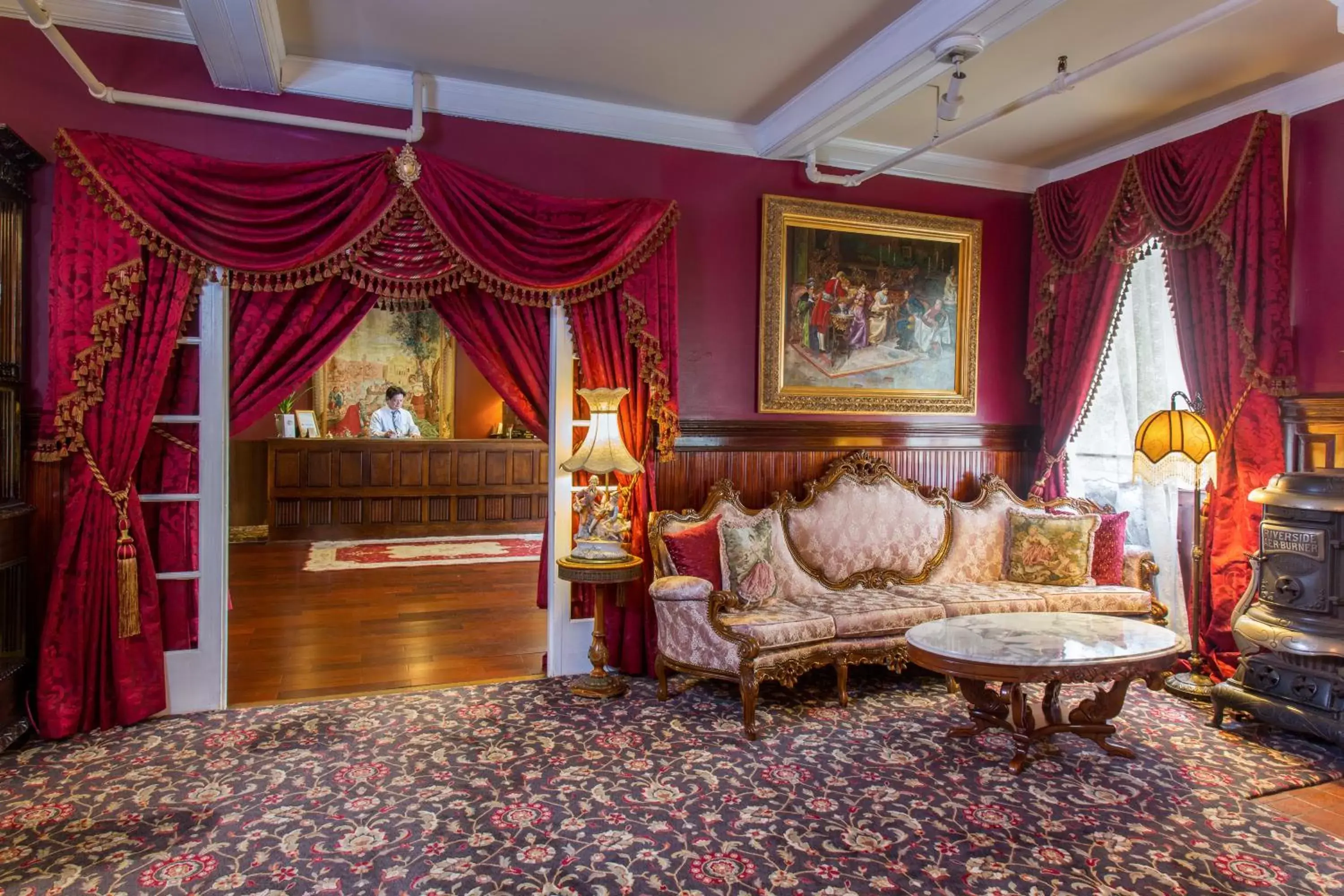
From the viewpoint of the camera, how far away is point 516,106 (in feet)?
14.9

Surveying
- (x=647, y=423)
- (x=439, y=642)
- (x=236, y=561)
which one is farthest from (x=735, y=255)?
(x=236, y=561)

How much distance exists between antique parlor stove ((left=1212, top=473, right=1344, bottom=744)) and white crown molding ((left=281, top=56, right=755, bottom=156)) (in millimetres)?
3360

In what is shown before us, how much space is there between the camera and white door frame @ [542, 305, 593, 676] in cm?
471

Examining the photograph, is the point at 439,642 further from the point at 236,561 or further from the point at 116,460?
the point at 236,561

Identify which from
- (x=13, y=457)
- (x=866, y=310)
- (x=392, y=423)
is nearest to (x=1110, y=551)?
(x=866, y=310)

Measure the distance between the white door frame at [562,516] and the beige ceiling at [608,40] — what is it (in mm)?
1264

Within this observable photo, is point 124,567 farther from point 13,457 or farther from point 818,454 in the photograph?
point 818,454

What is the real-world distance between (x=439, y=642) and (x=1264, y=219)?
521cm

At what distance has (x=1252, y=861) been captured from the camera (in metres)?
2.80

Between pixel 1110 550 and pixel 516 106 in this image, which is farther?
pixel 1110 550

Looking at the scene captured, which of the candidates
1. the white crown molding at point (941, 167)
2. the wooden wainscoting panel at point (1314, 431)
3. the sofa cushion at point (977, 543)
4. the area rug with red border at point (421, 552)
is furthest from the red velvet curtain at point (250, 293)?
the area rug with red border at point (421, 552)

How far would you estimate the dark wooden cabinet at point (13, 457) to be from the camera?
140 inches

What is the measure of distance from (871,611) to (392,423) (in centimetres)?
736

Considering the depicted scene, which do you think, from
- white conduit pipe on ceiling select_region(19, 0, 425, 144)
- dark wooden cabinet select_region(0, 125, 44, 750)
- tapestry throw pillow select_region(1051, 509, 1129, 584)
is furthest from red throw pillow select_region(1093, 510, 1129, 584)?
dark wooden cabinet select_region(0, 125, 44, 750)
